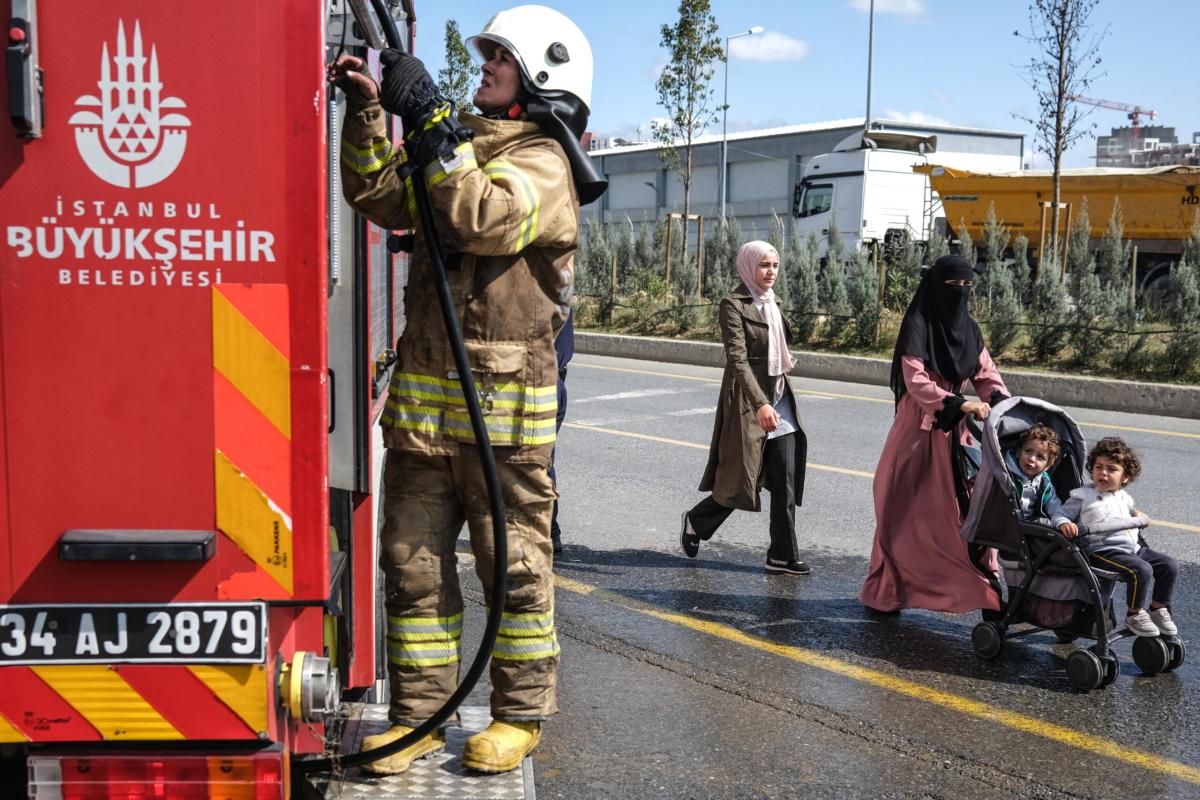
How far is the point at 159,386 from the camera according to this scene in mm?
2277

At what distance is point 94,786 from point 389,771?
1.04 m

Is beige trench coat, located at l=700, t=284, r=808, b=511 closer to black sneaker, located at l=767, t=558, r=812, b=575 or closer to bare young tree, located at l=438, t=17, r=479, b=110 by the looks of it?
black sneaker, located at l=767, t=558, r=812, b=575

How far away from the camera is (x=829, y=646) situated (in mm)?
5398

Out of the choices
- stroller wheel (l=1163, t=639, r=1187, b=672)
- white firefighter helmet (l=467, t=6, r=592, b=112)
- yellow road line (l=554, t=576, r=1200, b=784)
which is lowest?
yellow road line (l=554, t=576, r=1200, b=784)

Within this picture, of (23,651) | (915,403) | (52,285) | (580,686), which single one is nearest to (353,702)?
(580,686)

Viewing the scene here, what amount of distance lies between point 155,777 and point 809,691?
115 inches

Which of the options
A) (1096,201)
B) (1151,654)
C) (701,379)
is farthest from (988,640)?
(1096,201)

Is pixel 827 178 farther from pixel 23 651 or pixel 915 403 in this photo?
pixel 23 651

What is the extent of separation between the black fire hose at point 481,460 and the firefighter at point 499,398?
0.11m

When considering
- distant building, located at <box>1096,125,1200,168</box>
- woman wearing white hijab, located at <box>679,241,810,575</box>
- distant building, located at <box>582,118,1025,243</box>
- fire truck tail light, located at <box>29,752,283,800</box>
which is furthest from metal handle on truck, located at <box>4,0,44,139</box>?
distant building, located at <box>1096,125,1200,168</box>

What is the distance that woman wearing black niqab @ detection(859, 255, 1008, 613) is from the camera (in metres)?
5.57

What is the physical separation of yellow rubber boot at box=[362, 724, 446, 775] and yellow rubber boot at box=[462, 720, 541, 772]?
9cm

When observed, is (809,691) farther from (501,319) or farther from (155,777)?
(155,777)

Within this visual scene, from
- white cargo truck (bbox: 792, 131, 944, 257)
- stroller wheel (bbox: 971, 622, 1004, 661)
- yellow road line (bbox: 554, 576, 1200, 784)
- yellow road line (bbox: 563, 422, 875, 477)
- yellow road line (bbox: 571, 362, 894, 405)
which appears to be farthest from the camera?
white cargo truck (bbox: 792, 131, 944, 257)
